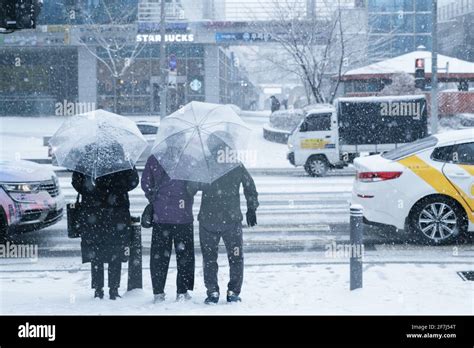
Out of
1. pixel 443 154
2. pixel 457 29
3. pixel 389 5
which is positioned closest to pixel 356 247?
pixel 443 154

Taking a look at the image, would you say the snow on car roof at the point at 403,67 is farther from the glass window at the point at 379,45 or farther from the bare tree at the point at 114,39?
the bare tree at the point at 114,39

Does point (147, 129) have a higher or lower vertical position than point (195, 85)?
lower

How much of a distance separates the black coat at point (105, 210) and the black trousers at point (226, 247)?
802 mm

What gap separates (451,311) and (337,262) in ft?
8.96

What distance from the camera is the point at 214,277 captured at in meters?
6.86

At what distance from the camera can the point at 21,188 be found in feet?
32.8

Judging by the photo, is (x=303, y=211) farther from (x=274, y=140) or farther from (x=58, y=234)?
(x=274, y=140)

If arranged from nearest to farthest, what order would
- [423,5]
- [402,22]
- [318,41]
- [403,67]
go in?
[318,41], [403,67], [402,22], [423,5]

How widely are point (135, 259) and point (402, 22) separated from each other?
4475 centimetres

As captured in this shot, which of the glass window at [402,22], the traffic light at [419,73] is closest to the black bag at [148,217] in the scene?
the traffic light at [419,73]

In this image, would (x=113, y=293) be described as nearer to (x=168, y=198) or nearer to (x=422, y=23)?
(x=168, y=198)

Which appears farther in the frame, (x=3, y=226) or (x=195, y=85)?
(x=195, y=85)

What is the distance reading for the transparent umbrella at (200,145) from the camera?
6605 millimetres
